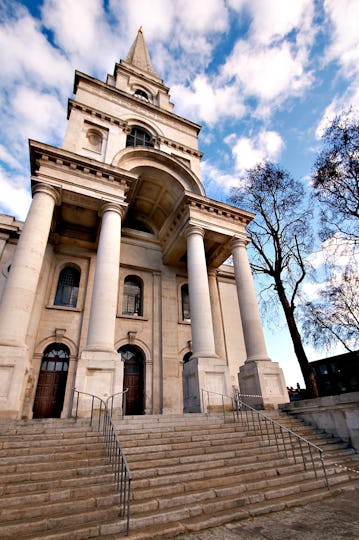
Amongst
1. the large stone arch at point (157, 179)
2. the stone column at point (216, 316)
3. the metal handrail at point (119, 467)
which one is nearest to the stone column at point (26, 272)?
the metal handrail at point (119, 467)

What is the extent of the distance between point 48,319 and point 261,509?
11507mm

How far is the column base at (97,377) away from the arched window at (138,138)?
564 inches

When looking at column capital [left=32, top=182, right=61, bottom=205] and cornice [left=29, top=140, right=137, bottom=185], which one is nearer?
column capital [left=32, top=182, right=61, bottom=205]

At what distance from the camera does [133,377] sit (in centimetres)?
1344

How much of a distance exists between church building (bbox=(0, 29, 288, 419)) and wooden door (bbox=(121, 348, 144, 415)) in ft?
0.18

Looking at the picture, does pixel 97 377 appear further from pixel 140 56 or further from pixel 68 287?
pixel 140 56

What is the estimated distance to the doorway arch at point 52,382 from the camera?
1130cm

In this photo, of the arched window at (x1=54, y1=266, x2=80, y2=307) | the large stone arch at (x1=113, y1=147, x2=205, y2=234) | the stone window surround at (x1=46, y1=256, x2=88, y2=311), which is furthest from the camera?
the large stone arch at (x1=113, y1=147, x2=205, y2=234)

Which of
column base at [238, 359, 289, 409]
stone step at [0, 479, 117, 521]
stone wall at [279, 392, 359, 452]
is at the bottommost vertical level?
stone step at [0, 479, 117, 521]

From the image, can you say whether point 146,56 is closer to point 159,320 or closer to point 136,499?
point 159,320

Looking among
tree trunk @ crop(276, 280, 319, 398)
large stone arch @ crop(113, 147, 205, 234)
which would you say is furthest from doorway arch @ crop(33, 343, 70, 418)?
tree trunk @ crop(276, 280, 319, 398)

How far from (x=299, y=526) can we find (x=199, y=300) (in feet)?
27.9

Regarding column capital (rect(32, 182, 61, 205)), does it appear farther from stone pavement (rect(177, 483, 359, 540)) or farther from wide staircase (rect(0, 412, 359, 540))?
stone pavement (rect(177, 483, 359, 540))

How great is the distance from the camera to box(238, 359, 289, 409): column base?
10352 mm
